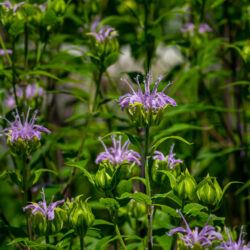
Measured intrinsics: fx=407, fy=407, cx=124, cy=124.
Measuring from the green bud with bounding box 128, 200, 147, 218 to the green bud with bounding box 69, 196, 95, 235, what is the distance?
0.19m

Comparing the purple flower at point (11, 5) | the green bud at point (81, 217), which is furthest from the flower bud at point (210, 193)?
the purple flower at point (11, 5)

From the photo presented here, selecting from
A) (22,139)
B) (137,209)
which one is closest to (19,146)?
(22,139)

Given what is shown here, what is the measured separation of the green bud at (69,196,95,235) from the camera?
57 centimetres

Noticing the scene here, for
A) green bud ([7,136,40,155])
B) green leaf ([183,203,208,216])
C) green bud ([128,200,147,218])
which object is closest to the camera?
green leaf ([183,203,208,216])

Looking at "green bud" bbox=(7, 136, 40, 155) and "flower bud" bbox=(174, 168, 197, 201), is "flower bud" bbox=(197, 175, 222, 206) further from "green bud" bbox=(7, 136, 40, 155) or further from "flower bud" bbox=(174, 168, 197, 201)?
"green bud" bbox=(7, 136, 40, 155)

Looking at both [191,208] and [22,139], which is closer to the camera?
[191,208]

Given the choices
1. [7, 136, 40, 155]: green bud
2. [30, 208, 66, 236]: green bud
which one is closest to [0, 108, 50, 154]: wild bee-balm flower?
[7, 136, 40, 155]: green bud

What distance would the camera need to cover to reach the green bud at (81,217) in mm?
569

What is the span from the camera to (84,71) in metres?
0.81

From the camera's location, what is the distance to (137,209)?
76 cm

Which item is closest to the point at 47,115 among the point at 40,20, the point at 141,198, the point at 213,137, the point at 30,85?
the point at 30,85

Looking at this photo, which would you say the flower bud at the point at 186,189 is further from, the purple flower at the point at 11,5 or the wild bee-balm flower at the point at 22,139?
the purple flower at the point at 11,5

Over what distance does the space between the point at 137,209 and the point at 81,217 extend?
21 cm

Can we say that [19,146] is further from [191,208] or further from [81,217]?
[191,208]
